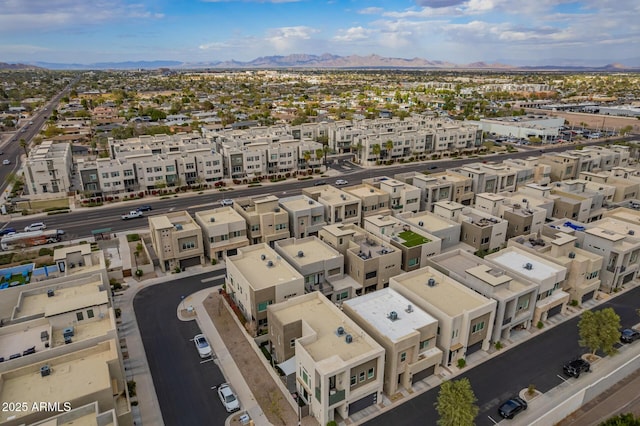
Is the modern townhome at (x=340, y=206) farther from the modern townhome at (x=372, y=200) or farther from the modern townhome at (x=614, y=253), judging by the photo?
the modern townhome at (x=614, y=253)

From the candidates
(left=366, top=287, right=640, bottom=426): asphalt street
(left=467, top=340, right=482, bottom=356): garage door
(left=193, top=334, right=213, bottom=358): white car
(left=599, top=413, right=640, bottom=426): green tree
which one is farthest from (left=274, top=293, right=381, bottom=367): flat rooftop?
(left=599, top=413, right=640, bottom=426): green tree

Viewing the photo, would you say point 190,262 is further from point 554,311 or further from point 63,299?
point 554,311

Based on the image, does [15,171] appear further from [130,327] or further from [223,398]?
[223,398]

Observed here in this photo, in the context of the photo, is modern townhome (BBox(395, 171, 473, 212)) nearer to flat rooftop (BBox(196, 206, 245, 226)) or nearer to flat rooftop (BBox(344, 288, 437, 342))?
flat rooftop (BBox(196, 206, 245, 226))

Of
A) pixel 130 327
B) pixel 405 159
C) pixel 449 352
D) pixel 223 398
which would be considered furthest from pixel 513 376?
pixel 405 159

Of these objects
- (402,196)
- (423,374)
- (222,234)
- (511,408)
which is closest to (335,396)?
(423,374)

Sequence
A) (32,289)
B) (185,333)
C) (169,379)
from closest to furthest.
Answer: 1. (169,379)
2. (32,289)
3. (185,333)

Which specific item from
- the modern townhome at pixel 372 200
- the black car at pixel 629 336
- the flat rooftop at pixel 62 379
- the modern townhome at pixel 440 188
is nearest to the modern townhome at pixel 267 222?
the modern townhome at pixel 372 200
